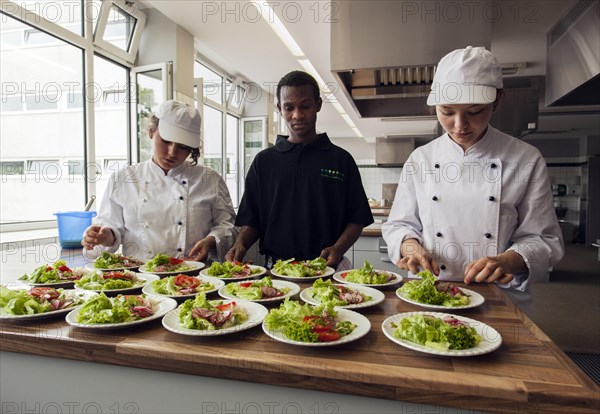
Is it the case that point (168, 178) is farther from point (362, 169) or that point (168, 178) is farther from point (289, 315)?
point (362, 169)

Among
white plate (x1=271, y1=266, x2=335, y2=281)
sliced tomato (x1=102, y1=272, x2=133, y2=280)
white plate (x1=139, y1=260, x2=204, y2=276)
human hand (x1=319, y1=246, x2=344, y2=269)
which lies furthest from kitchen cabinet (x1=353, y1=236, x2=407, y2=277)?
sliced tomato (x1=102, y1=272, x2=133, y2=280)

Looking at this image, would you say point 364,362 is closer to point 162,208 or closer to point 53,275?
point 53,275

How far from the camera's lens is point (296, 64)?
570cm

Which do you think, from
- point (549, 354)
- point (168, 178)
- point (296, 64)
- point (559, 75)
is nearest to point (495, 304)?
point (549, 354)

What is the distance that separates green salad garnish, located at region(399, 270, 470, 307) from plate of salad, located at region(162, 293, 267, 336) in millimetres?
484

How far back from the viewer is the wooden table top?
789 mm

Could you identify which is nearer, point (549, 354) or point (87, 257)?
point (549, 354)

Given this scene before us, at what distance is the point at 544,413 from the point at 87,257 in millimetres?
2263

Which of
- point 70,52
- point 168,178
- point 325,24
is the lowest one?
point 168,178

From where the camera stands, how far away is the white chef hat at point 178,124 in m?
1.94

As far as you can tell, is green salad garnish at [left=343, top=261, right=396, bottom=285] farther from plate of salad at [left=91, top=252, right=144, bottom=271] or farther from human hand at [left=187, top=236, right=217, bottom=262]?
plate of salad at [left=91, top=252, right=144, bottom=271]

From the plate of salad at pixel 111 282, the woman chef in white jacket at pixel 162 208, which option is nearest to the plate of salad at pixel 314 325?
the plate of salad at pixel 111 282

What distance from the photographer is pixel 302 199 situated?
2066mm

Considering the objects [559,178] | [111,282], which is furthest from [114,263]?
[559,178]
